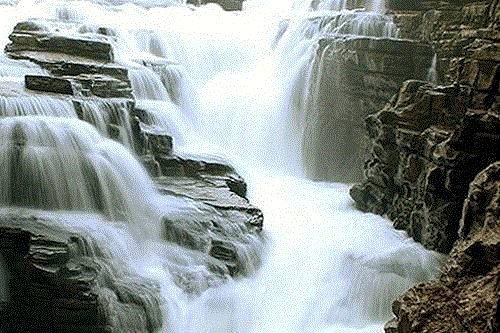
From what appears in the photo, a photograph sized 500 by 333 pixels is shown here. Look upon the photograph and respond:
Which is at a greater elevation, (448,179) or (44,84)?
(44,84)

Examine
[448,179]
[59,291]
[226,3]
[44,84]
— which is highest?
[226,3]

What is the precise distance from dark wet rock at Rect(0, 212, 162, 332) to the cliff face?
3.02 meters

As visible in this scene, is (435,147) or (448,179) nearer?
(448,179)

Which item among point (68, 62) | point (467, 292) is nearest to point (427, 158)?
point (467, 292)

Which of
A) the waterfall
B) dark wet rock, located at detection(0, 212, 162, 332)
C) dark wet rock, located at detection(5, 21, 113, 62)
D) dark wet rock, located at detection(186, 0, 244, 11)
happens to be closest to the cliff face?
dark wet rock, located at detection(0, 212, 162, 332)

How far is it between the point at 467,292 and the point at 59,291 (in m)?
4.05

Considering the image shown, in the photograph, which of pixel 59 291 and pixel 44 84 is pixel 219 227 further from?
pixel 44 84

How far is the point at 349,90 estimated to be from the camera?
44.0 ft

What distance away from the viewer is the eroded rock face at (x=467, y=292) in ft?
11.4

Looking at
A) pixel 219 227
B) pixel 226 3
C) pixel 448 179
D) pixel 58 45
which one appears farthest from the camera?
pixel 226 3

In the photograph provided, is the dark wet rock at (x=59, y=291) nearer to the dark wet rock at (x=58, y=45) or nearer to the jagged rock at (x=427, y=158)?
the jagged rock at (x=427, y=158)

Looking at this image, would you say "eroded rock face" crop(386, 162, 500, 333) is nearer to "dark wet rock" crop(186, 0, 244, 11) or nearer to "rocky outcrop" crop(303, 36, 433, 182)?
"rocky outcrop" crop(303, 36, 433, 182)

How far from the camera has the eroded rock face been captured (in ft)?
11.4

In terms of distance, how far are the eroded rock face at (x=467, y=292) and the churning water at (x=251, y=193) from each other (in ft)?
9.54
